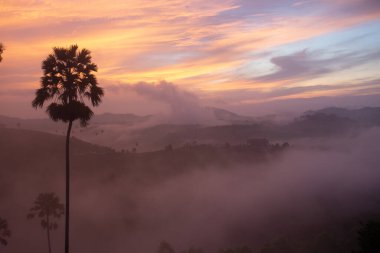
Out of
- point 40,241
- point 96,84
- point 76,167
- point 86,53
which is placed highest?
point 86,53

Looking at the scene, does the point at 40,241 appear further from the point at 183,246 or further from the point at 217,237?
the point at 217,237

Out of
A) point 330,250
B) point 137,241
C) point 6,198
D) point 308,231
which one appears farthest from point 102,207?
point 330,250

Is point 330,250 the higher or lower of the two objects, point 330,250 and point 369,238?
the lower

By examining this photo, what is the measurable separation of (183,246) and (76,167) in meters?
64.4

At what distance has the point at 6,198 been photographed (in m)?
161

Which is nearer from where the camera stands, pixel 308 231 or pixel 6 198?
pixel 6 198

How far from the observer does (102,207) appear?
178 metres

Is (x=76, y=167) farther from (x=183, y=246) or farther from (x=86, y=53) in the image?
(x=86, y=53)

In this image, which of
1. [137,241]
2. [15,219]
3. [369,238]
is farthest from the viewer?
[137,241]

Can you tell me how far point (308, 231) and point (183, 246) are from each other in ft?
185

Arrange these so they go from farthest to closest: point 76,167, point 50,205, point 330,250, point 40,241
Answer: point 76,167 < point 40,241 < point 330,250 < point 50,205

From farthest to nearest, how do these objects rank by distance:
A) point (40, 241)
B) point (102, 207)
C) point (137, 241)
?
point (102, 207) < point (137, 241) < point (40, 241)

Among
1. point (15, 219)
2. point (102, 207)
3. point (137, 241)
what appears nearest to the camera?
point (15, 219)

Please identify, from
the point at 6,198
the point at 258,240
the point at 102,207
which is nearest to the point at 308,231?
the point at 258,240
